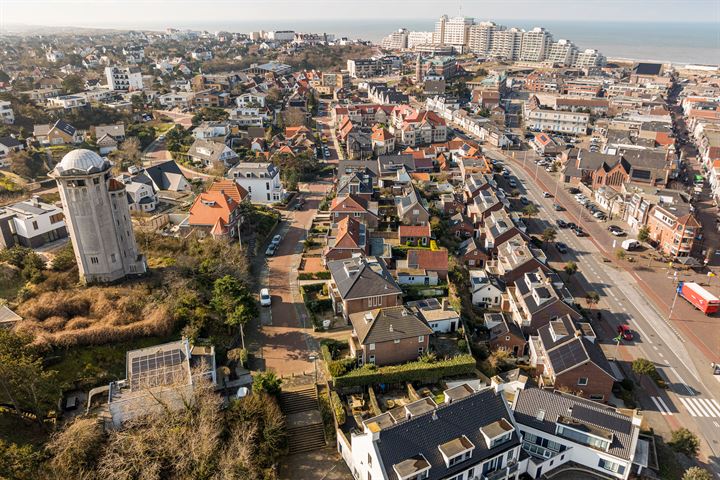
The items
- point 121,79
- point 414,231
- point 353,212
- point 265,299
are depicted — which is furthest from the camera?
point 121,79

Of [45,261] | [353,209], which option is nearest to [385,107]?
[353,209]

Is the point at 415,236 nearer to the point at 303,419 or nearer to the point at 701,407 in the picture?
the point at 303,419

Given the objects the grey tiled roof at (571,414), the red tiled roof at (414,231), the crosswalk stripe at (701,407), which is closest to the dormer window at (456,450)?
the grey tiled roof at (571,414)

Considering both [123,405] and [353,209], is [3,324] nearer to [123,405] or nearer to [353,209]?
[123,405]

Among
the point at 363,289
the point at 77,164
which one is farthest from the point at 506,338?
the point at 77,164

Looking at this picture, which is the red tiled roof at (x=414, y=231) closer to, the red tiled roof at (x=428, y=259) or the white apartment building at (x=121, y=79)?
the red tiled roof at (x=428, y=259)

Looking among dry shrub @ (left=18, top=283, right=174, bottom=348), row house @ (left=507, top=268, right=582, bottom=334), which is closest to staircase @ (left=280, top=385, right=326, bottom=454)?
dry shrub @ (left=18, top=283, right=174, bottom=348)
